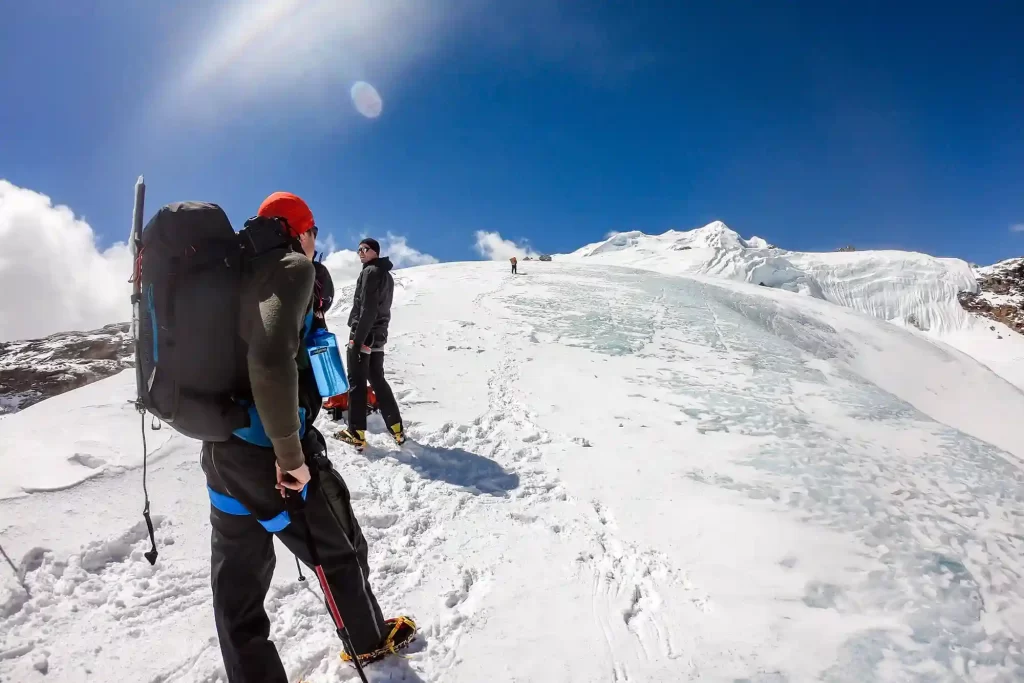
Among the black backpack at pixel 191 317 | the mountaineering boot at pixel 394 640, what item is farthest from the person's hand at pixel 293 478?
the mountaineering boot at pixel 394 640

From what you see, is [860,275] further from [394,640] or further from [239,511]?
[239,511]

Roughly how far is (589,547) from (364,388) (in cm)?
314

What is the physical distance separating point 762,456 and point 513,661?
13.3ft

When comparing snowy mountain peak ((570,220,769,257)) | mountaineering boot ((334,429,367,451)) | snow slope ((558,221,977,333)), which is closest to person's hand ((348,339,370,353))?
mountaineering boot ((334,429,367,451))

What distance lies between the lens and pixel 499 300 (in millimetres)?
17453

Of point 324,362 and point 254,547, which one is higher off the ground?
point 324,362

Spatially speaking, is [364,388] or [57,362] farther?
[57,362]

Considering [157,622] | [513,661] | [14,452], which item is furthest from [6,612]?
[513,661]

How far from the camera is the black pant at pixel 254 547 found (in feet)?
7.06

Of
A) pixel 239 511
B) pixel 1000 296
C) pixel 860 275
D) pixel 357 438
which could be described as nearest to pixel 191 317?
pixel 239 511

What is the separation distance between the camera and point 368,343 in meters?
5.74

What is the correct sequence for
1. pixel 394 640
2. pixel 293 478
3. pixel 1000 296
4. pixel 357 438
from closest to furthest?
pixel 293 478 < pixel 394 640 < pixel 357 438 < pixel 1000 296

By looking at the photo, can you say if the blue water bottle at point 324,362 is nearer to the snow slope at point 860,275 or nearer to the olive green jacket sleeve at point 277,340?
the olive green jacket sleeve at point 277,340

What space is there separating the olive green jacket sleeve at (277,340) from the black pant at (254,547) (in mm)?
227
